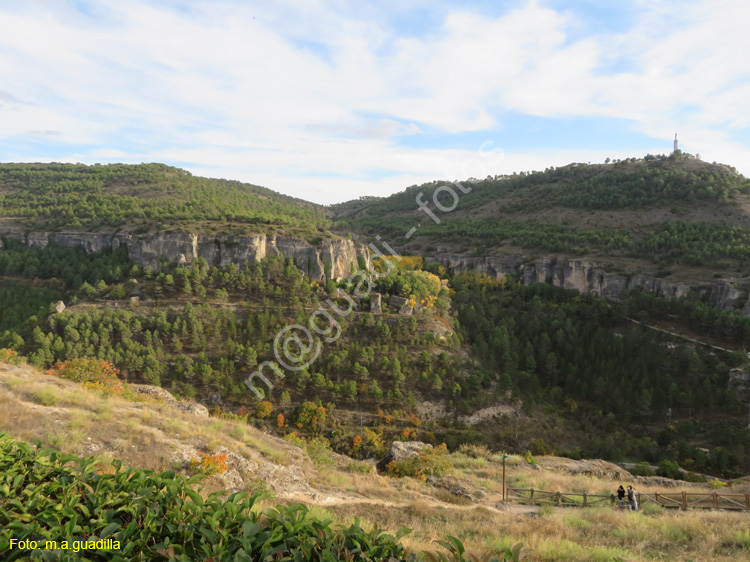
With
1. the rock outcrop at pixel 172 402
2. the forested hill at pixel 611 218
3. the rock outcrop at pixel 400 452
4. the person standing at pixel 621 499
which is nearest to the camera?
the person standing at pixel 621 499

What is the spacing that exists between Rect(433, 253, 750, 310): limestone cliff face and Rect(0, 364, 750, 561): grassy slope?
4268cm

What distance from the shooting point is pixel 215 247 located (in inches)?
1864

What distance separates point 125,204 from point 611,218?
284 feet

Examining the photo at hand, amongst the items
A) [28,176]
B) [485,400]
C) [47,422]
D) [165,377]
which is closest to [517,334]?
[485,400]

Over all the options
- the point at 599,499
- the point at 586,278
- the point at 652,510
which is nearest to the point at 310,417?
the point at 599,499

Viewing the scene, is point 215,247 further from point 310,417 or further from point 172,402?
point 172,402

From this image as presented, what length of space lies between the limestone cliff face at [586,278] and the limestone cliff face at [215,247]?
27.0m

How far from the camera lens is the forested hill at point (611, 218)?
185ft

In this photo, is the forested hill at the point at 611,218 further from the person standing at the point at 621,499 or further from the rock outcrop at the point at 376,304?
the person standing at the point at 621,499

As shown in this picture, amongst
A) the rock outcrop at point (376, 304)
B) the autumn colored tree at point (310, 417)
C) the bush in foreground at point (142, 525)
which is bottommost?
the autumn colored tree at point (310, 417)

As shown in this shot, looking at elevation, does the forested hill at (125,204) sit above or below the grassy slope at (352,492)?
above

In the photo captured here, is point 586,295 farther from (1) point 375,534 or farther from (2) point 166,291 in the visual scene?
(1) point 375,534

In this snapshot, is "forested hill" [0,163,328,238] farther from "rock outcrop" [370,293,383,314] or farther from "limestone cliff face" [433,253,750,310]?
"limestone cliff face" [433,253,750,310]

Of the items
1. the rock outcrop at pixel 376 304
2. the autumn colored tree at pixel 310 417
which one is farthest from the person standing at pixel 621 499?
the rock outcrop at pixel 376 304
